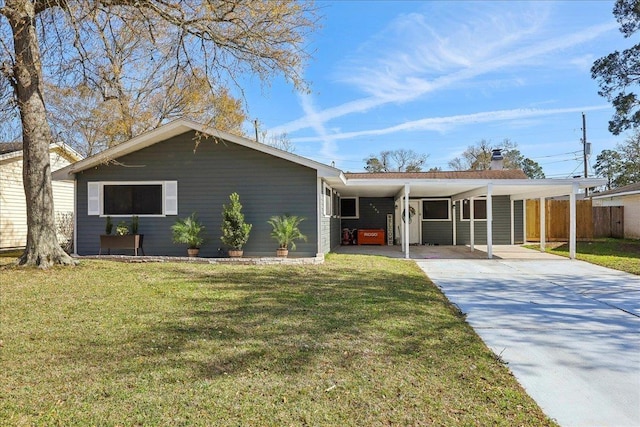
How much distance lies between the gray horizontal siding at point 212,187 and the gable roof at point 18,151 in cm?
493

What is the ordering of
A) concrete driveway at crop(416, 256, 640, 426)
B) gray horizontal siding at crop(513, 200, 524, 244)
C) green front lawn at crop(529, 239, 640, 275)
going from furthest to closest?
gray horizontal siding at crop(513, 200, 524, 244) → green front lawn at crop(529, 239, 640, 275) → concrete driveway at crop(416, 256, 640, 426)

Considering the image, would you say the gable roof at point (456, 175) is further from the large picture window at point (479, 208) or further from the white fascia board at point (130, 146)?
the white fascia board at point (130, 146)

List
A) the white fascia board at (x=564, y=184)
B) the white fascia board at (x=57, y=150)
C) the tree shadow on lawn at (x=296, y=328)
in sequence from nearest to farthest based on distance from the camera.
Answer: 1. the tree shadow on lawn at (x=296, y=328)
2. the white fascia board at (x=564, y=184)
3. the white fascia board at (x=57, y=150)

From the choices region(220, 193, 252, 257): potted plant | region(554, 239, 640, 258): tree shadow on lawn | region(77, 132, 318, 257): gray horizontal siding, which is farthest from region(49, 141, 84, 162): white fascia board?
region(554, 239, 640, 258): tree shadow on lawn

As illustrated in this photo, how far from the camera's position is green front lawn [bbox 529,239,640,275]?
1020 centimetres

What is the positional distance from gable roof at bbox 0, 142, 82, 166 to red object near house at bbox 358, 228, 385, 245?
37.9ft

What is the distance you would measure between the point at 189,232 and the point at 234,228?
1.23 meters

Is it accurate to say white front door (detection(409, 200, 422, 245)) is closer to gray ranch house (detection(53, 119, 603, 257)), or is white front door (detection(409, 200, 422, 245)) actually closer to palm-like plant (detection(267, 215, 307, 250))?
gray ranch house (detection(53, 119, 603, 257))

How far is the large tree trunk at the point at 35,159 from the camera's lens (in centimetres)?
842

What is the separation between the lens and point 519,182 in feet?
37.5

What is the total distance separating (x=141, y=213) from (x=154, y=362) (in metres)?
8.89

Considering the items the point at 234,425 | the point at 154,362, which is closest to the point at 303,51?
Answer: the point at 154,362

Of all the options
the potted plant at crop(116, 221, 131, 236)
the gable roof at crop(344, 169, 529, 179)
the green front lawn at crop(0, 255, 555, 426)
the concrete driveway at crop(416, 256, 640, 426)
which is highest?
the gable roof at crop(344, 169, 529, 179)

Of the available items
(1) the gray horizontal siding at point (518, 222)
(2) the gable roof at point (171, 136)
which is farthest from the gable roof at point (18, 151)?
(1) the gray horizontal siding at point (518, 222)
